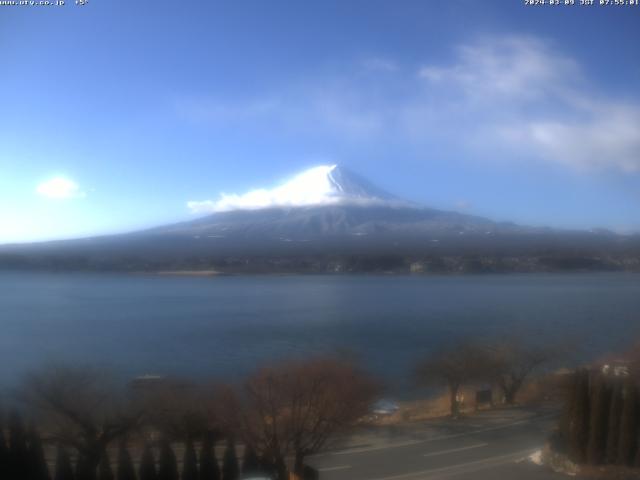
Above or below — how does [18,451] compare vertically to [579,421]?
above

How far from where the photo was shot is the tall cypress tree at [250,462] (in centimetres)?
Answer: 389

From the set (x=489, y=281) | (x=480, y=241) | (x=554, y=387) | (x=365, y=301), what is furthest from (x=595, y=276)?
(x=554, y=387)

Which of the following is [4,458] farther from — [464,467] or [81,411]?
[464,467]

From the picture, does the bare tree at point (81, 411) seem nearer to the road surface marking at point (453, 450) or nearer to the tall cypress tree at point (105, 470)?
the tall cypress tree at point (105, 470)

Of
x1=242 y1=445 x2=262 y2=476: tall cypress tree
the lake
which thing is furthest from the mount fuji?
x1=242 y1=445 x2=262 y2=476: tall cypress tree

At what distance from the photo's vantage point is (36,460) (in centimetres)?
362

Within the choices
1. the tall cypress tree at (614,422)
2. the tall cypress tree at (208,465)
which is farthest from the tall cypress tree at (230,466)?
the tall cypress tree at (614,422)

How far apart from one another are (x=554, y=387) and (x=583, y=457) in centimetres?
137

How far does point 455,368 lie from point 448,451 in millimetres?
1768

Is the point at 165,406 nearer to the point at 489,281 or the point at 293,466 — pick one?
the point at 293,466

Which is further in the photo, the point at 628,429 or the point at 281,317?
the point at 281,317

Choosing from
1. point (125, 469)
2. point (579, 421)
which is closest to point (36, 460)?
point (125, 469)

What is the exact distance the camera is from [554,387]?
563 cm

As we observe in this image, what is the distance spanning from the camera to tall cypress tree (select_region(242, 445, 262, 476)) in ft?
12.8
